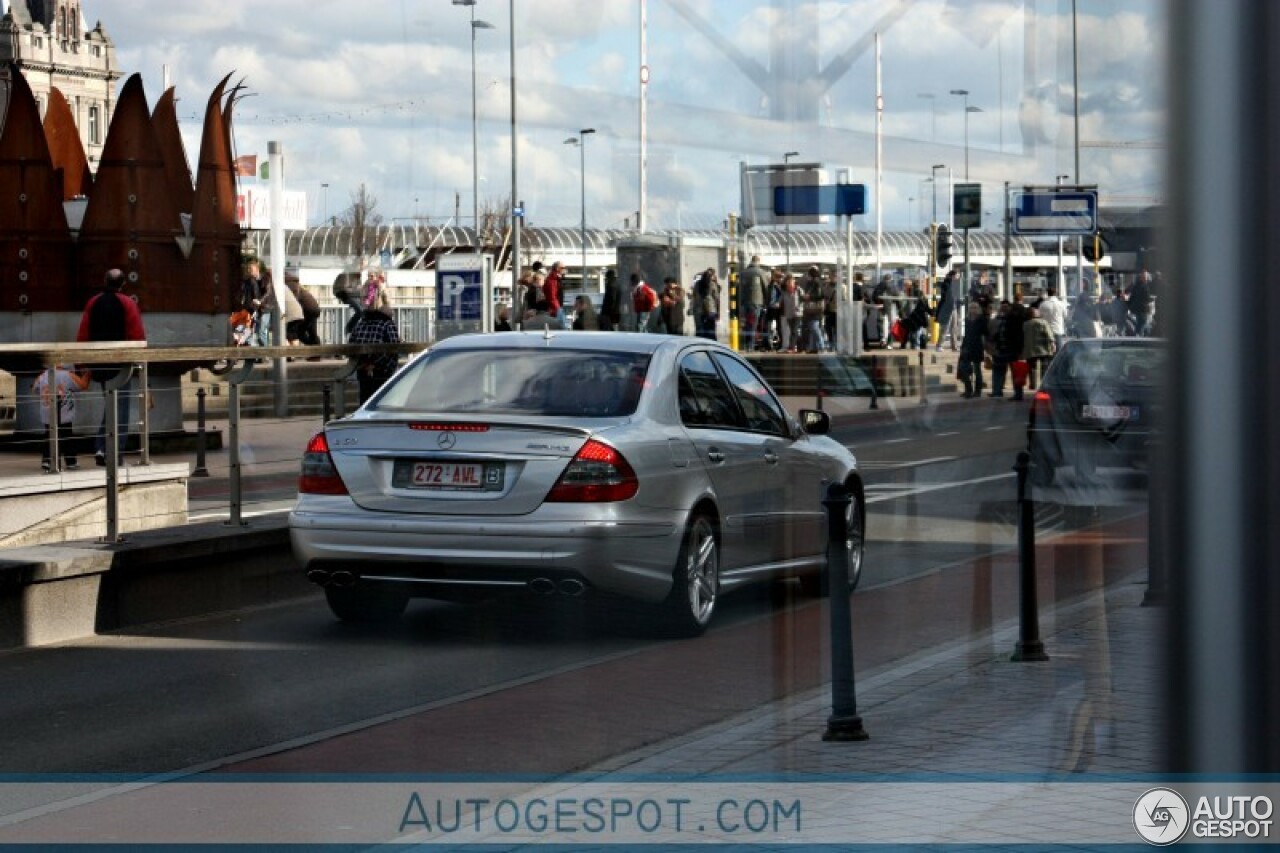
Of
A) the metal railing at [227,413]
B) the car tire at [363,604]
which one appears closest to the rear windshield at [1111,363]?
the car tire at [363,604]

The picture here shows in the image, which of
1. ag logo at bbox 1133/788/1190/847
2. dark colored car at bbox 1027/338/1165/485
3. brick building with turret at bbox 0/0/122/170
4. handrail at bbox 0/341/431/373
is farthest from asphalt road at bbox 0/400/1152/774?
brick building with turret at bbox 0/0/122/170

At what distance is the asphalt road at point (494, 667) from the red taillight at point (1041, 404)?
80 cm

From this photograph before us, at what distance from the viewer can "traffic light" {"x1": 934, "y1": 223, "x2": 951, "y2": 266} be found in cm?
322

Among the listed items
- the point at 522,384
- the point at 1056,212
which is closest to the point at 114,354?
the point at 522,384

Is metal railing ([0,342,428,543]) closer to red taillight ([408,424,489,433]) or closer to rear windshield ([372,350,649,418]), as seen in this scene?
rear windshield ([372,350,649,418])

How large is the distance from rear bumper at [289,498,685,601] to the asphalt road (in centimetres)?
32

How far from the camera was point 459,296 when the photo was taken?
1995 centimetres

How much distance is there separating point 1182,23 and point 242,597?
8.97 metres

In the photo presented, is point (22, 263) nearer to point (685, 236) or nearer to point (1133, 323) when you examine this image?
point (685, 236)

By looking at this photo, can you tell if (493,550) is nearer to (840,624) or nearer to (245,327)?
(840,624)

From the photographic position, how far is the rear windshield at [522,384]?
8875 mm

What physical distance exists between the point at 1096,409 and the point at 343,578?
6.67m

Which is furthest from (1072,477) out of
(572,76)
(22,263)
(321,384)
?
(22,263)

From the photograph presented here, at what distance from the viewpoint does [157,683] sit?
795 centimetres
